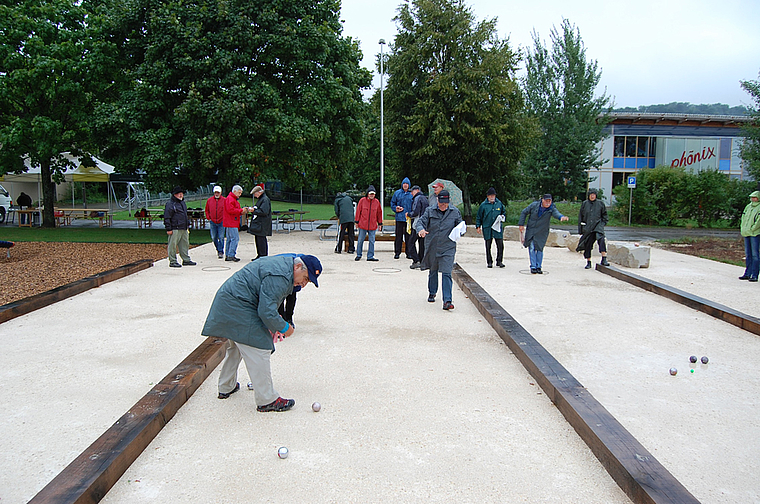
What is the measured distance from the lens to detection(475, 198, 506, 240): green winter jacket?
1228 cm

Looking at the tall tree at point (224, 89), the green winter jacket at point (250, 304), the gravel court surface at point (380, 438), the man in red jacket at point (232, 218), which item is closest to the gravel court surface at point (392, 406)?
the gravel court surface at point (380, 438)

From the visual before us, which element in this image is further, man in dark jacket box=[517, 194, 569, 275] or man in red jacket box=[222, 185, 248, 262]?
man in red jacket box=[222, 185, 248, 262]

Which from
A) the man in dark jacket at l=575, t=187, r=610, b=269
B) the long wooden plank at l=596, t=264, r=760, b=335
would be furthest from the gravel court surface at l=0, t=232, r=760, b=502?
the man in dark jacket at l=575, t=187, r=610, b=269

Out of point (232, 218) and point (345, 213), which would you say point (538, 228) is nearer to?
point (345, 213)

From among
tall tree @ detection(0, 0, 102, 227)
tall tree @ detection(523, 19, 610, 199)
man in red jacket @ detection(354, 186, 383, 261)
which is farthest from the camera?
tall tree @ detection(523, 19, 610, 199)

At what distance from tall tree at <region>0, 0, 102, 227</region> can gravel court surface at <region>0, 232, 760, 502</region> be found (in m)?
15.5

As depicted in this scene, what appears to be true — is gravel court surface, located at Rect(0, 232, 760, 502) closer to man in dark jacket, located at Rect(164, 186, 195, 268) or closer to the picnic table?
man in dark jacket, located at Rect(164, 186, 195, 268)

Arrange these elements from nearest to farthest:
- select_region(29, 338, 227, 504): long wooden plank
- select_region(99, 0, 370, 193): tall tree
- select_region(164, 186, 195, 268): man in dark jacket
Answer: select_region(29, 338, 227, 504): long wooden plank → select_region(164, 186, 195, 268): man in dark jacket → select_region(99, 0, 370, 193): tall tree

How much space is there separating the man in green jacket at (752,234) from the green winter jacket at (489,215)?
4.74 metres

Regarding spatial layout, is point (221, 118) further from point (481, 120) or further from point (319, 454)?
point (319, 454)

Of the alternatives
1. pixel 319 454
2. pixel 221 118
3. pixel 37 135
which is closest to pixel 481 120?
pixel 221 118

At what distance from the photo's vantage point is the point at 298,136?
1878 centimetres

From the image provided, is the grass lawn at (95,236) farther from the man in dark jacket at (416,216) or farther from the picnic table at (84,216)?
the man in dark jacket at (416,216)

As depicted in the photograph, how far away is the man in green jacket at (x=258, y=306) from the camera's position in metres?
4.22
